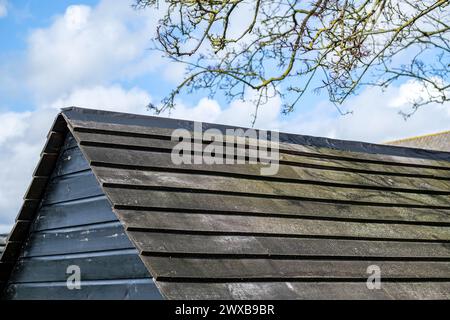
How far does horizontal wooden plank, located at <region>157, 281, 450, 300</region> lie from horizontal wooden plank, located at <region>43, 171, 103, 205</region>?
138 cm

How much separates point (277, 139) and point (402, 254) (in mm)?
1818

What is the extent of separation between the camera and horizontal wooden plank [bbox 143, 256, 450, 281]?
3818mm

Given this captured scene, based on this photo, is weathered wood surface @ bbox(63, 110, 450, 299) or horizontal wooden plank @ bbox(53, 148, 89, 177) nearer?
weathered wood surface @ bbox(63, 110, 450, 299)

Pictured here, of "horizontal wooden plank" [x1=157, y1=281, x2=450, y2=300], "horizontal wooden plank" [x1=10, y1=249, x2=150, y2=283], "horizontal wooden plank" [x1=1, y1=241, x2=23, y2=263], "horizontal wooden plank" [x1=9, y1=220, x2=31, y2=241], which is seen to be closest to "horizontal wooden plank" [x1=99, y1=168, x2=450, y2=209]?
"horizontal wooden plank" [x1=10, y1=249, x2=150, y2=283]

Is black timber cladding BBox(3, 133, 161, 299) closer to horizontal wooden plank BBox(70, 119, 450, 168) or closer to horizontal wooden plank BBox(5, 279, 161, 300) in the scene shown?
horizontal wooden plank BBox(5, 279, 161, 300)

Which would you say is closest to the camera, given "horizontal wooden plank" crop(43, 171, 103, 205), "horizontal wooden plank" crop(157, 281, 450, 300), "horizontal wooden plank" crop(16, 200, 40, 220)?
"horizontal wooden plank" crop(157, 281, 450, 300)

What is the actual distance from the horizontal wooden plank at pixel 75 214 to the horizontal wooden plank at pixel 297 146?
0.52 meters

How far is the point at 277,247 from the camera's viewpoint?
450cm

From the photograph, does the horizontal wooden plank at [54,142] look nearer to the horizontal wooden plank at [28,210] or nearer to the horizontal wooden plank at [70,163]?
the horizontal wooden plank at [70,163]

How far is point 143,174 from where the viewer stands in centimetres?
476

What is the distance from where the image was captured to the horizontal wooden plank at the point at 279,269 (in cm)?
382

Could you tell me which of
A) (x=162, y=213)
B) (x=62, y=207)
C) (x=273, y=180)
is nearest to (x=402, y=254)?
(x=273, y=180)

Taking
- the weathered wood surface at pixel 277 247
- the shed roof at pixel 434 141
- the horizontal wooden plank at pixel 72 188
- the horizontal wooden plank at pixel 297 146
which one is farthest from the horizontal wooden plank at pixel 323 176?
the shed roof at pixel 434 141
